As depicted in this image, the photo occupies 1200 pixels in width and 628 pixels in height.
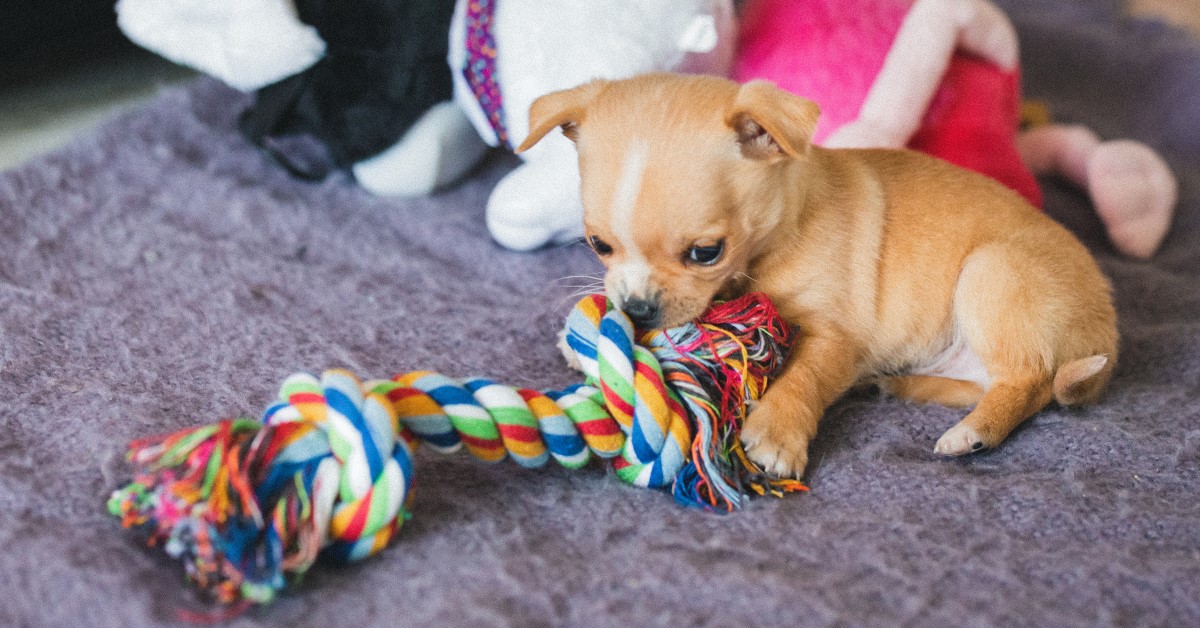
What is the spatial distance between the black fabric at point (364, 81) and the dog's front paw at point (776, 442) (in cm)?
169

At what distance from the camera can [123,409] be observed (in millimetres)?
1976

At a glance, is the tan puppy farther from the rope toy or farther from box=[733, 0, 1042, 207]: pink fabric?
box=[733, 0, 1042, 207]: pink fabric

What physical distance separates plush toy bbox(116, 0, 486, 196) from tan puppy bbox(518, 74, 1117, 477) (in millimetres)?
1054

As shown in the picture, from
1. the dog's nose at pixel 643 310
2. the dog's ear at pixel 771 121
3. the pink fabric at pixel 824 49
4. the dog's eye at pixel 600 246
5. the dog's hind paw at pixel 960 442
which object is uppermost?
the dog's ear at pixel 771 121

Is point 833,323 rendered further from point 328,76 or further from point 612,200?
point 328,76

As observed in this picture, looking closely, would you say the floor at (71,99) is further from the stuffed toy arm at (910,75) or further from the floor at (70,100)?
the stuffed toy arm at (910,75)

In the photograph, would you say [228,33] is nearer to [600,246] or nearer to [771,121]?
[600,246]

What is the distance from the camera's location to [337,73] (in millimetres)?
3018

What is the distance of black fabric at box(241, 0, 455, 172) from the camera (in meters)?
2.96

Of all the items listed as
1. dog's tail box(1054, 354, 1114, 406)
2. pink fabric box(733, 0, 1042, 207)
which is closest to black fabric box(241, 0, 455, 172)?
pink fabric box(733, 0, 1042, 207)

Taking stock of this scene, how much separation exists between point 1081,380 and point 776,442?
73cm

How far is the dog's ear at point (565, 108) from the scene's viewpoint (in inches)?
78.3

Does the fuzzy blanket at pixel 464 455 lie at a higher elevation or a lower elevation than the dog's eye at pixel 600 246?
lower

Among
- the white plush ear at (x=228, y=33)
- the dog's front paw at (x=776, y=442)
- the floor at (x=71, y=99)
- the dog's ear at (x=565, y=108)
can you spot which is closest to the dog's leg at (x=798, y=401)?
the dog's front paw at (x=776, y=442)
